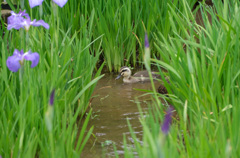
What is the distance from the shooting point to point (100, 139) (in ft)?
11.8

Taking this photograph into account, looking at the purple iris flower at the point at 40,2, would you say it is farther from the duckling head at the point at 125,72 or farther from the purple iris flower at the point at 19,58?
the duckling head at the point at 125,72

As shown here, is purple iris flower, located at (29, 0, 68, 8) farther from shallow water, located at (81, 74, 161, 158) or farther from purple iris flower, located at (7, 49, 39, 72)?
shallow water, located at (81, 74, 161, 158)

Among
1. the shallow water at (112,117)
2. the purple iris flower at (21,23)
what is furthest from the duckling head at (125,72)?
the purple iris flower at (21,23)

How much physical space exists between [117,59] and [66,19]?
0.94 metres

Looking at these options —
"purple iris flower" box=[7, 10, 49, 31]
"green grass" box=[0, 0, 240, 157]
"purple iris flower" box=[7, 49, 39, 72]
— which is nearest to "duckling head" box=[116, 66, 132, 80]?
"green grass" box=[0, 0, 240, 157]

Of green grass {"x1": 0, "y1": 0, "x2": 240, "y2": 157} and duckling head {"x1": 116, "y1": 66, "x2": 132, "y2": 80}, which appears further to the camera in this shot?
duckling head {"x1": 116, "y1": 66, "x2": 132, "y2": 80}

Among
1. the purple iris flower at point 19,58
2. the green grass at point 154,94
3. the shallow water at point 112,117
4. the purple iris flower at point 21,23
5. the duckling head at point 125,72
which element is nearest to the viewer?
the green grass at point 154,94

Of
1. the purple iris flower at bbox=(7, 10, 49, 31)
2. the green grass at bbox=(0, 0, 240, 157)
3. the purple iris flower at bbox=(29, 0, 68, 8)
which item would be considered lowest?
the green grass at bbox=(0, 0, 240, 157)

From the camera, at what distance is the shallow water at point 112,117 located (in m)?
3.41

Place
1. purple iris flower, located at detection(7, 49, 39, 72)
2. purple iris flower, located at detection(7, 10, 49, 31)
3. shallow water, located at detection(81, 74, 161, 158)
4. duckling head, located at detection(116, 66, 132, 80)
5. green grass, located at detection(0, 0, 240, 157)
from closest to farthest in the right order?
green grass, located at detection(0, 0, 240, 157) → purple iris flower, located at detection(7, 49, 39, 72) → purple iris flower, located at detection(7, 10, 49, 31) → shallow water, located at detection(81, 74, 161, 158) → duckling head, located at detection(116, 66, 132, 80)

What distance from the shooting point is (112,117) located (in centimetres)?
411

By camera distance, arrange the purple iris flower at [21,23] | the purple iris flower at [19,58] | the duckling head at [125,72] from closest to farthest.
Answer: the purple iris flower at [19,58]
the purple iris flower at [21,23]
the duckling head at [125,72]

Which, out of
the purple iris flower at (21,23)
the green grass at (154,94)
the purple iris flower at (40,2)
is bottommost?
the green grass at (154,94)

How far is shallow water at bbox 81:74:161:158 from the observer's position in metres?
3.41
